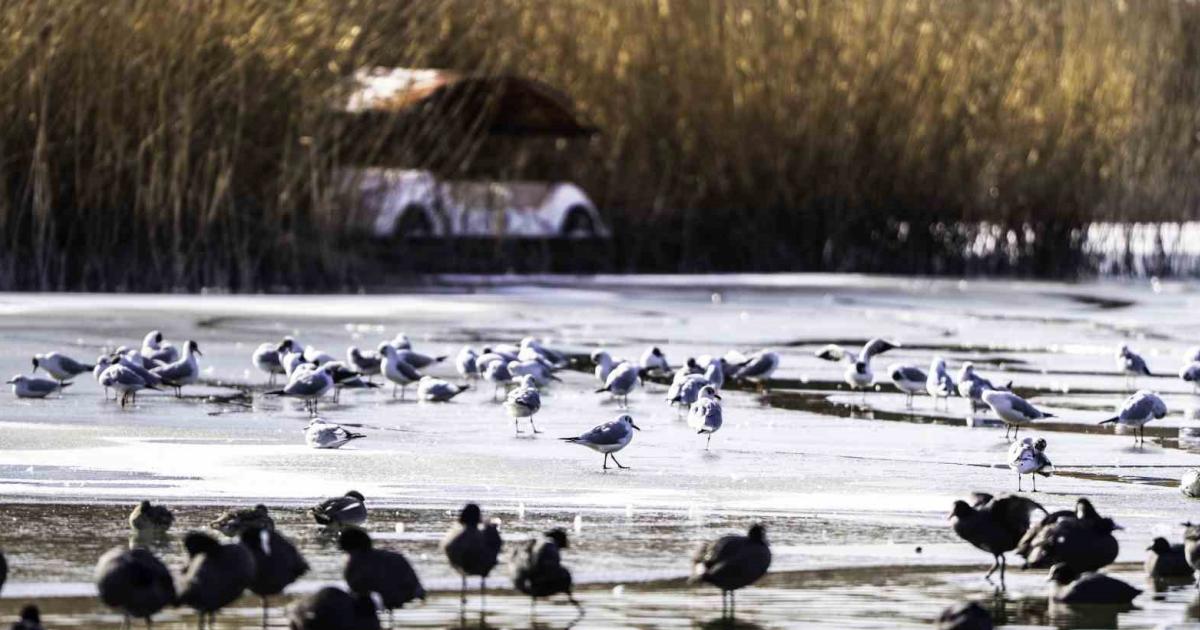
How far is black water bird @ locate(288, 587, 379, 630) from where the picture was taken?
5.48 meters

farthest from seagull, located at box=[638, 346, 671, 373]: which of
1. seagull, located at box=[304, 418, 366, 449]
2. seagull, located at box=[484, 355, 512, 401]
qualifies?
seagull, located at box=[304, 418, 366, 449]

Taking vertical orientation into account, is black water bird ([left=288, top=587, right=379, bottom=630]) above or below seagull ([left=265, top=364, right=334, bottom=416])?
below

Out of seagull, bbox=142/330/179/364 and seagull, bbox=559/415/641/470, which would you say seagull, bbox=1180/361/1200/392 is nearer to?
seagull, bbox=559/415/641/470

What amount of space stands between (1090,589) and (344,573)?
207 centimetres

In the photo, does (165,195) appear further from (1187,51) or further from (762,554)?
(1187,51)

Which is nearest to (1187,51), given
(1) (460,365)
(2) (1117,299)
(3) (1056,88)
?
(3) (1056,88)

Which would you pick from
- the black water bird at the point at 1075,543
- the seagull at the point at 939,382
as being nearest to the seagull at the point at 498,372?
the seagull at the point at 939,382

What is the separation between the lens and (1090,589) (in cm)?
639

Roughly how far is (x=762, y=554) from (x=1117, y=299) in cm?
1815

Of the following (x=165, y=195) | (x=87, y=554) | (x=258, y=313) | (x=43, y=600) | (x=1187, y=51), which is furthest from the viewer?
(x=1187, y=51)

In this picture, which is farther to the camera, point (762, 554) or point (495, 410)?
point (495, 410)

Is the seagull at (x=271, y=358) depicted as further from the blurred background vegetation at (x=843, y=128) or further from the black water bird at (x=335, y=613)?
the blurred background vegetation at (x=843, y=128)

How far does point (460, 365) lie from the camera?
13.1 meters

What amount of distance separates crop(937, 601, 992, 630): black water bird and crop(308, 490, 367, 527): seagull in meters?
2.21
